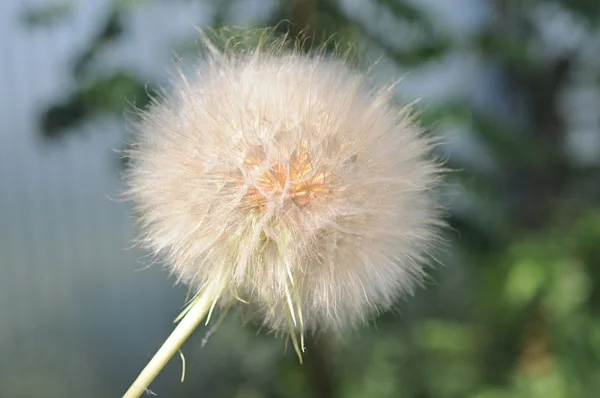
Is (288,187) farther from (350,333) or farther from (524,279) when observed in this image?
(524,279)

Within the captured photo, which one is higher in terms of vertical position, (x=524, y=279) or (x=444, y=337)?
(x=524, y=279)

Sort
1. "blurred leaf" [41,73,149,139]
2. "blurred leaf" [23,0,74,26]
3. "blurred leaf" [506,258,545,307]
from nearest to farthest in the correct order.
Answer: "blurred leaf" [41,73,149,139], "blurred leaf" [23,0,74,26], "blurred leaf" [506,258,545,307]

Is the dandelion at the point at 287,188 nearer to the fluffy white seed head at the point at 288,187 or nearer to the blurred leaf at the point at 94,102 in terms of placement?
the fluffy white seed head at the point at 288,187

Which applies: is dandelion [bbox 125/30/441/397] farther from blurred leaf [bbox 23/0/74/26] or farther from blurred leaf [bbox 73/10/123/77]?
blurred leaf [bbox 23/0/74/26]

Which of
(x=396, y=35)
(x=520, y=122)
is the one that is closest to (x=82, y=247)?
(x=396, y=35)

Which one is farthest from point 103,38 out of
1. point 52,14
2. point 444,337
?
point 444,337

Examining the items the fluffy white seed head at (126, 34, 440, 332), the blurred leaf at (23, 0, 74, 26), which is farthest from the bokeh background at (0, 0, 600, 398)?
the fluffy white seed head at (126, 34, 440, 332)

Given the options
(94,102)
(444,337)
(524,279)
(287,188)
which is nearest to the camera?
(287,188)
